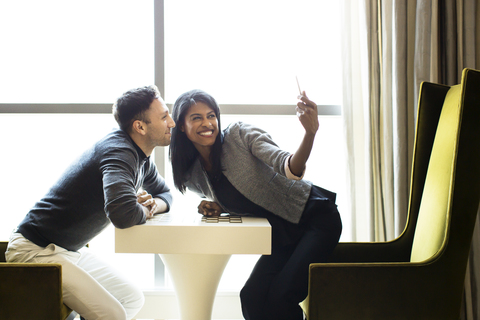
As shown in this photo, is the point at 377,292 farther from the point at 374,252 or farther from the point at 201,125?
the point at 201,125

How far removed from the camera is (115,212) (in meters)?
1.04

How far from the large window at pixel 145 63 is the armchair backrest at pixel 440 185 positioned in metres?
0.93

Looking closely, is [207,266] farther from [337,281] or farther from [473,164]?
[473,164]

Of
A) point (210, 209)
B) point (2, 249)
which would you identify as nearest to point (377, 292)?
point (210, 209)

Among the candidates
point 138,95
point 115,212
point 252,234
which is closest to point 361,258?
point 252,234

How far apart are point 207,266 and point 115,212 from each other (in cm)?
47

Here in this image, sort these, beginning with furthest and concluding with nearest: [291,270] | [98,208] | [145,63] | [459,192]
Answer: [145,63], [98,208], [291,270], [459,192]

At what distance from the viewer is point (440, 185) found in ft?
3.34

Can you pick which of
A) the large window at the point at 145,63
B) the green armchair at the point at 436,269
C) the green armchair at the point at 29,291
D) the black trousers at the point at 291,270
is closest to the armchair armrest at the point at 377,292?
the green armchair at the point at 436,269

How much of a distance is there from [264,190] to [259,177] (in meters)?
0.06

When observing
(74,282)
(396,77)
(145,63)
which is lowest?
(74,282)

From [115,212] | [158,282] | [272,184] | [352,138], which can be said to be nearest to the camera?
Answer: [115,212]

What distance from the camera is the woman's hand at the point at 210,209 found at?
1.32 m

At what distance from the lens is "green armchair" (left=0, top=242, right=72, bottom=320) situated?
0.98 m
